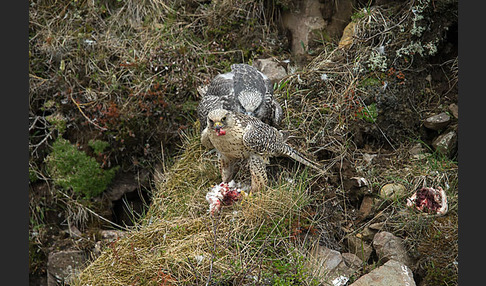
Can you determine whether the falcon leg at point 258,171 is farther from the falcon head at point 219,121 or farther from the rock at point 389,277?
the rock at point 389,277

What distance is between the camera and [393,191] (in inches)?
200

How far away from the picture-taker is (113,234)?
611 centimetres

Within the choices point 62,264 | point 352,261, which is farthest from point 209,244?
point 62,264

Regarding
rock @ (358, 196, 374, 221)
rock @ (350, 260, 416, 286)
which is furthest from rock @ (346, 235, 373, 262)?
rock @ (350, 260, 416, 286)

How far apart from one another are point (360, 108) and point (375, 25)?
981 mm

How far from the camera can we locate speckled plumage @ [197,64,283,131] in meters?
5.21

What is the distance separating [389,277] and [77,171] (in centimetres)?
353

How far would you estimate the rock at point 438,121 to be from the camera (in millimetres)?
5594

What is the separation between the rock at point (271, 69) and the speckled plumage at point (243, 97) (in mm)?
642

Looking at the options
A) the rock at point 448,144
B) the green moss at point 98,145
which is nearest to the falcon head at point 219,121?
the green moss at point 98,145

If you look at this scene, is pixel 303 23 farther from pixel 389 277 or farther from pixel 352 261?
pixel 389 277

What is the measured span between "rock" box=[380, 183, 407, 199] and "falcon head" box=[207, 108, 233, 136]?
5.06 ft

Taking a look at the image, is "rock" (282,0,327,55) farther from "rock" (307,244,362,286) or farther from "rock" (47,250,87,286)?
"rock" (47,250,87,286)

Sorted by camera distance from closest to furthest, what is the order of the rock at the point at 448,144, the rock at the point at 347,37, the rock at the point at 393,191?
the rock at the point at 393,191 < the rock at the point at 448,144 < the rock at the point at 347,37
